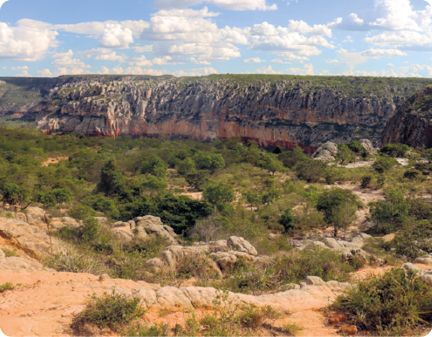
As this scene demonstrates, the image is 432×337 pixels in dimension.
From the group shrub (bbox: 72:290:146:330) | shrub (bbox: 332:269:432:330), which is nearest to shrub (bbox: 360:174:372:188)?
shrub (bbox: 332:269:432:330)

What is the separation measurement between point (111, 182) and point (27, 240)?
17660mm

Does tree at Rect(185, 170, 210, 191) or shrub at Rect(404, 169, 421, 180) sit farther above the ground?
shrub at Rect(404, 169, 421, 180)

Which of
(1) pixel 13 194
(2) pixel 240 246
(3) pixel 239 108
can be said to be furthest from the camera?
(3) pixel 239 108

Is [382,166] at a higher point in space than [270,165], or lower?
higher

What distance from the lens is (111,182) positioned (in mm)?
26766

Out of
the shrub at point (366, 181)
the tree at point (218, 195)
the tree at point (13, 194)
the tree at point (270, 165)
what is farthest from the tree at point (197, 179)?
the tree at point (13, 194)

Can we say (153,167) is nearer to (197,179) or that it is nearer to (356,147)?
(197,179)

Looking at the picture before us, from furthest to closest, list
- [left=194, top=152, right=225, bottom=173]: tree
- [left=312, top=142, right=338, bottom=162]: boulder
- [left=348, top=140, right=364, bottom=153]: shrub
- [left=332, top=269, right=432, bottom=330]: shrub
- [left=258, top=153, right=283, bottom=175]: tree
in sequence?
[left=348, top=140, right=364, bottom=153]: shrub, [left=312, top=142, right=338, bottom=162]: boulder, [left=194, top=152, right=225, bottom=173]: tree, [left=258, top=153, right=283, bottom=175]: tree, [left=332, top=269, right=432, bottom=330]: shrub

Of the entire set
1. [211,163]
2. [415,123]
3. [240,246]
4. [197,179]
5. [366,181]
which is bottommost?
[197,179]

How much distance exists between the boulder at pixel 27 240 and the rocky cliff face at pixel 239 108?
204ft

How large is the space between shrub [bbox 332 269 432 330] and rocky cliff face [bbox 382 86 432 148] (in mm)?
46814

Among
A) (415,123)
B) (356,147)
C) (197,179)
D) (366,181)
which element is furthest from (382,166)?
(415,123)

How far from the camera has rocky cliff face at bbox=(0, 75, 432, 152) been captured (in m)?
66.1

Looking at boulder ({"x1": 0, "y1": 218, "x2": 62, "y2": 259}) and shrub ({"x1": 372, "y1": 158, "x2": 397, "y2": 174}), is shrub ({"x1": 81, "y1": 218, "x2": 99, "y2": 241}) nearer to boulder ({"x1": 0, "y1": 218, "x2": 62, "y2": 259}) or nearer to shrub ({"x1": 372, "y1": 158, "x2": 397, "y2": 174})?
boulder ({"x1": 0, "y1": 218, "x2": 62, "y2": 259})
